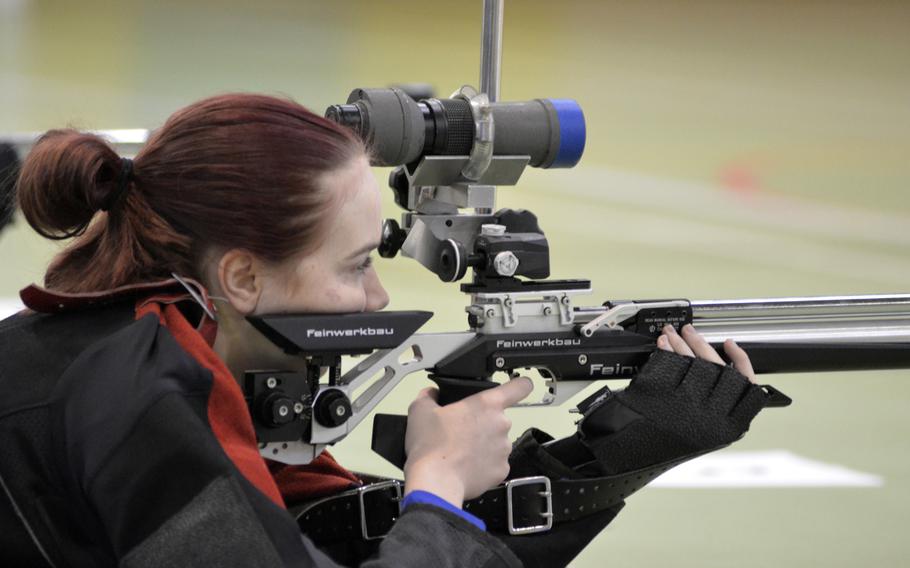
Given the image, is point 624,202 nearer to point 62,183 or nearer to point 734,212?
point 734,212

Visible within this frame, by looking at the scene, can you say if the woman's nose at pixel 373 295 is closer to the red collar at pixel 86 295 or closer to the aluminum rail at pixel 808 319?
the red collar at pixel 86 295

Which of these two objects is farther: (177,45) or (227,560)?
(177,45)

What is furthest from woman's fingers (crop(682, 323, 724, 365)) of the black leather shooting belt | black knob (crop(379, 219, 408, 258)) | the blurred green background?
the blurred green background

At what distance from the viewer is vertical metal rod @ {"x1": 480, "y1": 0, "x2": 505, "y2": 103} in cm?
192

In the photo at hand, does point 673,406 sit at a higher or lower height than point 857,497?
higher

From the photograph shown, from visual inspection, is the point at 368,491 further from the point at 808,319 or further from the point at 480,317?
the point at 808,319

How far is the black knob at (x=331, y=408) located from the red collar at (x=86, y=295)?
0.19 metres

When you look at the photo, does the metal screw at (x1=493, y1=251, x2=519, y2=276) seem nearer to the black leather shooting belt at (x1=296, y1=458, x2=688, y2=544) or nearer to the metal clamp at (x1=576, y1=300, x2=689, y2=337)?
the metal clamp at (x1=576, y1=300, x2=689, y2=337)

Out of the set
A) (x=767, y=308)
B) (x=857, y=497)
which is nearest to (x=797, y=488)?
(x=857, y=497)

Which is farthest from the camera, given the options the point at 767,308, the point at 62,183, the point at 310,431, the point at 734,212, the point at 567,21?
the point at 567,21

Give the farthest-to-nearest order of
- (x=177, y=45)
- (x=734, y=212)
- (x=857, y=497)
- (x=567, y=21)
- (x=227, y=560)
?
(x=567, y=21), (x=177, y=45), (x=734, y=212), (x=857, y=497), (x=227, y=560)

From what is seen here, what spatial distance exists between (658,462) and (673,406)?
3.2 inches

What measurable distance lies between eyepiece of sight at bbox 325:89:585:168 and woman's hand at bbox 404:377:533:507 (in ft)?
0.99

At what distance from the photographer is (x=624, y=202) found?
5168 mm
